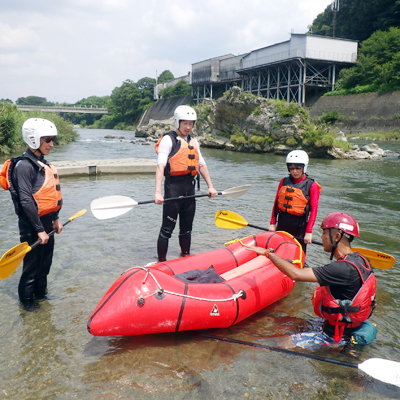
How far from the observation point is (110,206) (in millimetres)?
4059

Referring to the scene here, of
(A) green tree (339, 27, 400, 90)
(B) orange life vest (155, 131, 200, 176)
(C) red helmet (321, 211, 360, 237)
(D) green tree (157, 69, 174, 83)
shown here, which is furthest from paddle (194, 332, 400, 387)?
(D) green tree (157, 69, 174, 83)

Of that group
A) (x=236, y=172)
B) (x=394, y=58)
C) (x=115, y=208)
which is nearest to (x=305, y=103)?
(x=394, y=58)

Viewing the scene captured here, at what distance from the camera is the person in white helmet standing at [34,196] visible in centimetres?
277

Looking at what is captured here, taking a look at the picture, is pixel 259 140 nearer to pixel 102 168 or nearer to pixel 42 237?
pixel 102 168

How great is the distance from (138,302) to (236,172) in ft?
38.6

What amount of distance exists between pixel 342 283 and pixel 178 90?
63.1m

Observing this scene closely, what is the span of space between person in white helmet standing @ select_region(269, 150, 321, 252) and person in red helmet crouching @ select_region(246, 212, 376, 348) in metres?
1.07

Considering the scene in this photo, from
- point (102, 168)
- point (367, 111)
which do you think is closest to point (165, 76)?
point (367, 111)

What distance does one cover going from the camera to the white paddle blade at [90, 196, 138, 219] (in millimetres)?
3979

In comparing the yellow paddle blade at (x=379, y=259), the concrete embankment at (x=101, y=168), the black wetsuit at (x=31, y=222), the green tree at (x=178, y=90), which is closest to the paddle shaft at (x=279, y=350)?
the yellow paddle blade at (x=379, y=259)

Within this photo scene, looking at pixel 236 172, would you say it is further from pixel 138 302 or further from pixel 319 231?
pixel 138 302

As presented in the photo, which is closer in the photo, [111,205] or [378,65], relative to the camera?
[111,205]

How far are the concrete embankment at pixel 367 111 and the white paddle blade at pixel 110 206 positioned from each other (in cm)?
2794

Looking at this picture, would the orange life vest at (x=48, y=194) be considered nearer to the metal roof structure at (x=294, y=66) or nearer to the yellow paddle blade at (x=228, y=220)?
the yellow paddle blade at (x=228, y=220)
